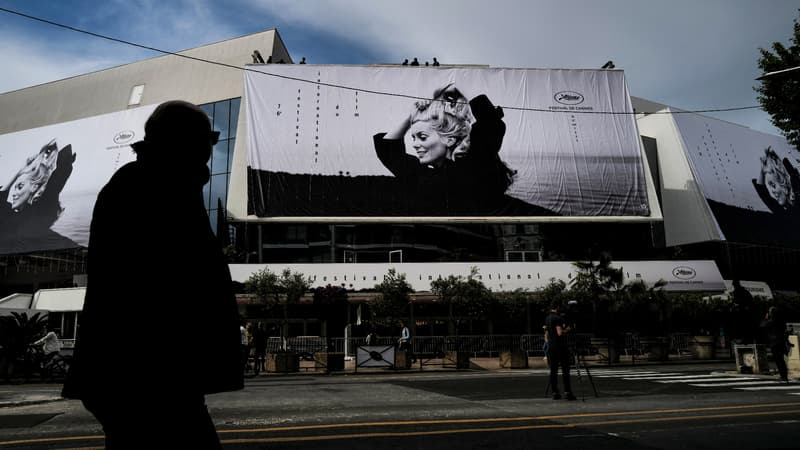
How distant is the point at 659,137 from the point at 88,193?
42.2 meters

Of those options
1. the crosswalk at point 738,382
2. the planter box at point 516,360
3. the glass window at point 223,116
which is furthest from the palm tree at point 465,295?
the glass window at point 223,116

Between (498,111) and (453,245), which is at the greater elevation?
(498,111)

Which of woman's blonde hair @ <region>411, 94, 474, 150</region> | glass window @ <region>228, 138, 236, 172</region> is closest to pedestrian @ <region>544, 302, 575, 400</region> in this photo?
woman's blonde hair @ <region>411, 94, 474, 150</region>

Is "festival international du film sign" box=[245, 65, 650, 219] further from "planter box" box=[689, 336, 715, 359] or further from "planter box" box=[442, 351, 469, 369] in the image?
"planter box" box=[442, 351, 469, 369]

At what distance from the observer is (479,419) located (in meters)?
7.43

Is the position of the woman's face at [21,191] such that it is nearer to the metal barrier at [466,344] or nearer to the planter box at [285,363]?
the metal barrier at [466,344]

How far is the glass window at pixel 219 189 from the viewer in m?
41.3

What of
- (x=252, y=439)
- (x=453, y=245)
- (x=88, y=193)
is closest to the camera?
(x=252, y=439)

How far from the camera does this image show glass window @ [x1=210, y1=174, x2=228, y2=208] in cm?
4131

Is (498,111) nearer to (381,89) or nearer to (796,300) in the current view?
(381,89)

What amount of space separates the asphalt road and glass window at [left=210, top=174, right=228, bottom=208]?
104 ft

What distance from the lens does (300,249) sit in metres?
37.5

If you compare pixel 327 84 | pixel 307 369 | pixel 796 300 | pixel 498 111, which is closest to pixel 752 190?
pixel 796 300

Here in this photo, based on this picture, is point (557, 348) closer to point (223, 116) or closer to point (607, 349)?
point (607, 349)
